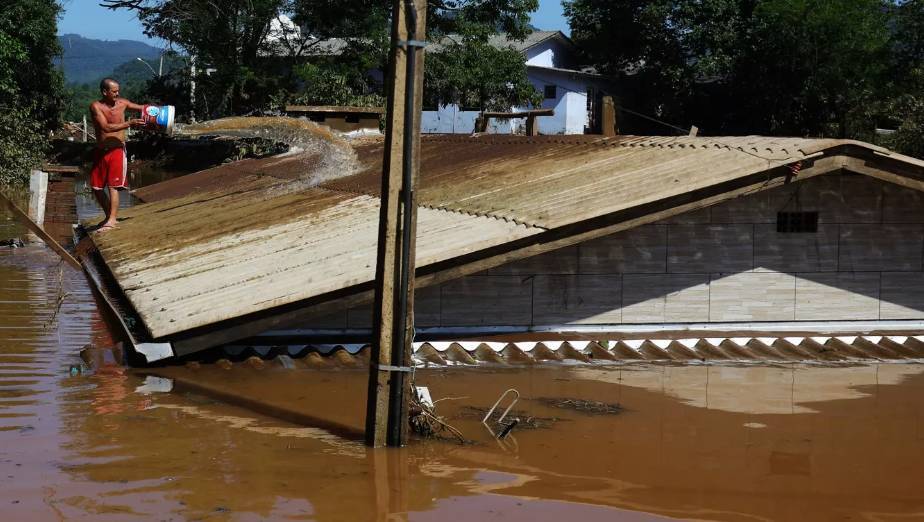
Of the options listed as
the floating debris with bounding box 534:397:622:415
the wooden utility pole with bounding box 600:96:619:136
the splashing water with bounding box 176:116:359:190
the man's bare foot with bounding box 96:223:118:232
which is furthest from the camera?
the wooden utility pole with bounding box 600:96:619:136

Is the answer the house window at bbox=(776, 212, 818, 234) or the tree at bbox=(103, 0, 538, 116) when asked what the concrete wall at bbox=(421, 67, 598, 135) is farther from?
the house window at bbox=(776, 212, 818, 234)

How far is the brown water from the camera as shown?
18.0 ft

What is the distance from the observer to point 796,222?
10.4m

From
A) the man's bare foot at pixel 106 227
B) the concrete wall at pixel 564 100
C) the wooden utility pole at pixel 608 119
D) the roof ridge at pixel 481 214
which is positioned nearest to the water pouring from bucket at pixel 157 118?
the man's bare foot at pixel 106 227

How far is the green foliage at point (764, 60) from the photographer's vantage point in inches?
1435

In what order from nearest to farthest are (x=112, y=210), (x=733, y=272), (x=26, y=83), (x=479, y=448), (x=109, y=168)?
(x=479, y=448) → (x=733, y=272) → (x=109, y=168) → (x=112, y=210) → (x=26, y=83)

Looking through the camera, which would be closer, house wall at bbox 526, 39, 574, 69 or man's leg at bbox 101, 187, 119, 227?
man's leg at bbox 101, 187, 119, 227

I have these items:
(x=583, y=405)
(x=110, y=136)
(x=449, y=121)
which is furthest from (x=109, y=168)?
(x=449, y=121)

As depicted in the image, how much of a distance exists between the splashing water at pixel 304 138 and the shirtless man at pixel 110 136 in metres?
0.94

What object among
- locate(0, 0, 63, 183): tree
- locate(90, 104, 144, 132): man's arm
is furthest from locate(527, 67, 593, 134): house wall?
locate(90, 104, 144, 132): man's arm

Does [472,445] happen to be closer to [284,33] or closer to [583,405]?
[583,405]

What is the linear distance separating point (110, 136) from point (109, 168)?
504 millimetres

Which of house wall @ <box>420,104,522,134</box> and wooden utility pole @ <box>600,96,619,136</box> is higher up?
house wall @ <box>420,104,522,134</box>

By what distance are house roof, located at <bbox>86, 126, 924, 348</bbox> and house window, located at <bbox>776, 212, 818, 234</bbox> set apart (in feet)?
2.45
